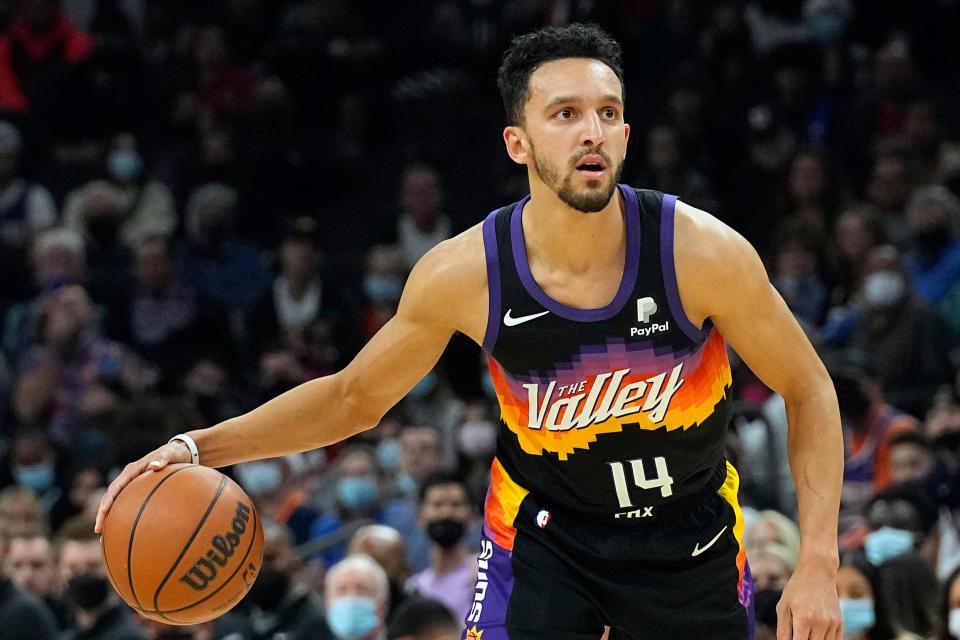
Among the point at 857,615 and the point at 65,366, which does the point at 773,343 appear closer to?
the point at 857,615

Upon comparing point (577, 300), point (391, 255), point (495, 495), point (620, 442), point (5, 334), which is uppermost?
point (577, 300)

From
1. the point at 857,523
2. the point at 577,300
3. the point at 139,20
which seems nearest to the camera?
the point at 577,300

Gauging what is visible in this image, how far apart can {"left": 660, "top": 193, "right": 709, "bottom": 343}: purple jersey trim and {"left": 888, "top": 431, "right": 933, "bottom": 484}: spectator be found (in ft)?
13.2

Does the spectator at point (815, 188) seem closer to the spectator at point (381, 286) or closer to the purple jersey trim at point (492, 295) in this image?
the spectator at point (381, 286)

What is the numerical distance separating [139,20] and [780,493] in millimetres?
8411

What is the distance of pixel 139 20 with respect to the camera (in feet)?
48.7

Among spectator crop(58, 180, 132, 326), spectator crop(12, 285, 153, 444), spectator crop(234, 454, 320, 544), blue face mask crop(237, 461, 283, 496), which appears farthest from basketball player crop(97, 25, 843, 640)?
spectator crop(58, 180, 132, 326)

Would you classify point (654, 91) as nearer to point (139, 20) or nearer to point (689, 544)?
point (139, 20)

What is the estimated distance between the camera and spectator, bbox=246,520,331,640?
7.81 meters

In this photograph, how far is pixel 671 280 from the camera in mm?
4438

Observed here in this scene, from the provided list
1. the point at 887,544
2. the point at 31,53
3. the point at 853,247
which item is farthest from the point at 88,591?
the point at 31,53

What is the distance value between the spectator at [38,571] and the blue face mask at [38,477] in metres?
1.59

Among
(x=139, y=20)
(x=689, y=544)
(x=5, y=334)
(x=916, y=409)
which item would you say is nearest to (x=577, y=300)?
(x=689, y=544)

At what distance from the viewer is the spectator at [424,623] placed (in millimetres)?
6789
